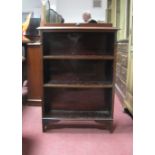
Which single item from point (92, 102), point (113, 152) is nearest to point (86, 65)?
point (92, 102)

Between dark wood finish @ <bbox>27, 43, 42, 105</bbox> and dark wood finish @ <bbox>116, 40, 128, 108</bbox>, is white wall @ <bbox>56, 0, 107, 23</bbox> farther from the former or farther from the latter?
dark wood finish @ <bbox>27, 43, 42, 105</bbox>

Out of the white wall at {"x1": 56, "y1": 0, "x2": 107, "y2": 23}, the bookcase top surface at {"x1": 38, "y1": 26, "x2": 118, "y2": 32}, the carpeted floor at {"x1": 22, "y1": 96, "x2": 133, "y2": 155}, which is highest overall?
the white wall at {"x1": 56, "y1": 0, "x2": 107, "y2": 23}

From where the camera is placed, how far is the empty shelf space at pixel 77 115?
271cm

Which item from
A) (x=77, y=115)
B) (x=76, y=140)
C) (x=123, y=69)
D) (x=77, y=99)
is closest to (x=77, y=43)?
(x=77, y=99)

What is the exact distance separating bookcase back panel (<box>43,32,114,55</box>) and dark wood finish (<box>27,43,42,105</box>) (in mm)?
925

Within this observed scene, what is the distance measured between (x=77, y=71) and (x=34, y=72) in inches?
41.3

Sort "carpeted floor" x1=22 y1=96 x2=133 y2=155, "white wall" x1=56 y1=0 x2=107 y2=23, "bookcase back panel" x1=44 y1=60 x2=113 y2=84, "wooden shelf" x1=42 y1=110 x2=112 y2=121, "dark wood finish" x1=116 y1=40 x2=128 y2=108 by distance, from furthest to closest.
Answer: "white wall" x1=56 y1=0 x2=107 y2=23 < "dark wood finish" x1=116 y1=40 x2=128 y2=108 < "bookcase back panel" x1=44 y1=60 x2=113 y2=84 < "wooden shelf" x1=42 y1=110 x2=112 y2=121 < "carpeted floor" x1=22 y1=96 x2=133 y2=155

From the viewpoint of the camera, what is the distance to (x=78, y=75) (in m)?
2.89

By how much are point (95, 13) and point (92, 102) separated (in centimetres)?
505

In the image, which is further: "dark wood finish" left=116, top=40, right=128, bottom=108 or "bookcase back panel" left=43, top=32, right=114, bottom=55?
"dark wood finish" left=116, top=40, right=128, bottom=108

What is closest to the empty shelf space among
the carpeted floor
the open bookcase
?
the open bookcase

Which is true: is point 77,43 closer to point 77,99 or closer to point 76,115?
point 77,99

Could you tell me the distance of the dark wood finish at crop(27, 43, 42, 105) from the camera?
3705 mm
